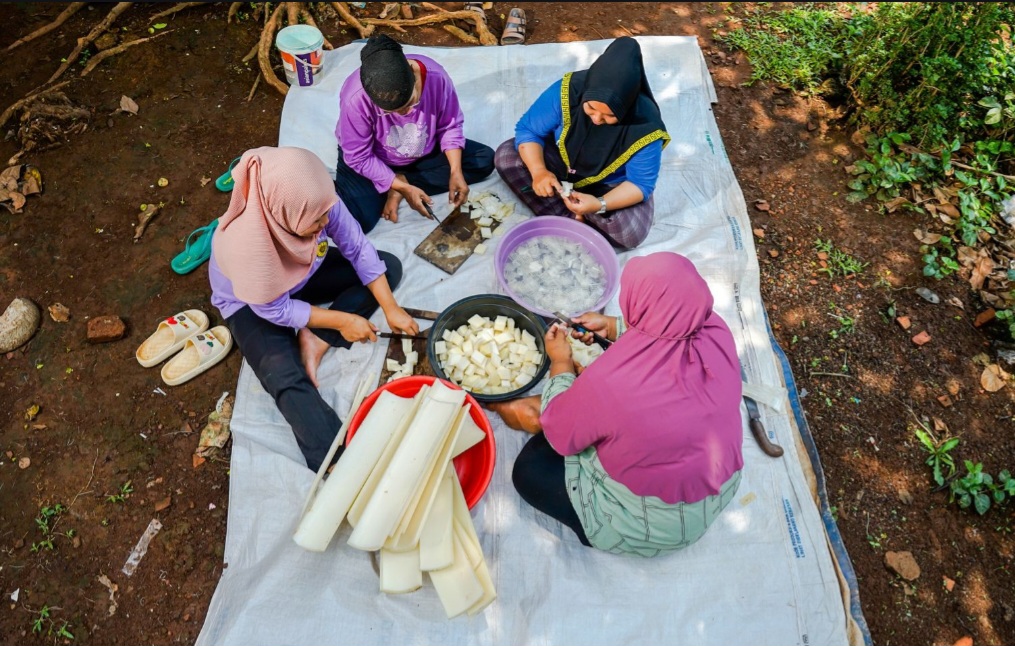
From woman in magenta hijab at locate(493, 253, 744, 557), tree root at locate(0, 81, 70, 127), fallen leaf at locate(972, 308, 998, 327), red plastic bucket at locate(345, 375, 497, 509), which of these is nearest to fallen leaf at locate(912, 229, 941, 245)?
fallen leaf at locate(972, 308, 998, 327)

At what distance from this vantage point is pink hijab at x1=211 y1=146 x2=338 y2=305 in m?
2.01

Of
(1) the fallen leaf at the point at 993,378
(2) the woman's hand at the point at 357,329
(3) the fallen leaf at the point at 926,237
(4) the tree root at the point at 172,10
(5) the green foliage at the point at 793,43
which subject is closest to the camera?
(2) the woman's hand at the point at 357,329

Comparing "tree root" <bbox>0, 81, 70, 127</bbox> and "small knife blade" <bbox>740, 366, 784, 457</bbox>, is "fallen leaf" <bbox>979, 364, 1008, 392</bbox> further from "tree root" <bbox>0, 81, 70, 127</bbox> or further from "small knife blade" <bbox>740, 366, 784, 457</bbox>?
"tree root" <bbox>0, 81, 70, 127</bbox>

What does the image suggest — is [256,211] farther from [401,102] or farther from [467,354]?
[467,354]

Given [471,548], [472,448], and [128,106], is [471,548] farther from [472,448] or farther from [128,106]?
[128,106]

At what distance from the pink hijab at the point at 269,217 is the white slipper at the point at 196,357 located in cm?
67

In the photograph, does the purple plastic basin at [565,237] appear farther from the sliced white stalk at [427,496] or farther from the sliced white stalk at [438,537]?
the sliced white stalk at [438,537]

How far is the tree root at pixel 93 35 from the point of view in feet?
12.6

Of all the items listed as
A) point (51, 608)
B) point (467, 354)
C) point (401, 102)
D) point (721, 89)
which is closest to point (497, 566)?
point (467, 354)

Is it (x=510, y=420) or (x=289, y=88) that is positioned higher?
(x=289, y=88)

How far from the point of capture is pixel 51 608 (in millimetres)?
2336

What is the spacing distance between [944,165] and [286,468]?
4.10m

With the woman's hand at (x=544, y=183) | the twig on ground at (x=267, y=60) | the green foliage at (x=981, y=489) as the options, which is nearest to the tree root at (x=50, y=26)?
the twig on ground at (x=267, y=60)

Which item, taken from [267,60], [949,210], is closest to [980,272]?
→ [949,210]
